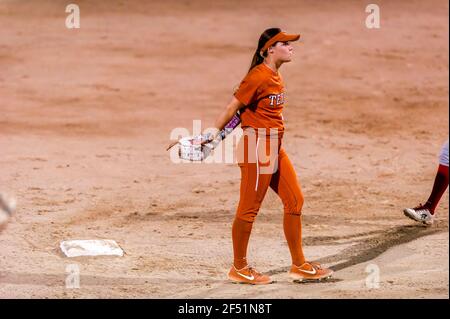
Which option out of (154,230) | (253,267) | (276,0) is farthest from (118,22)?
(253,267)

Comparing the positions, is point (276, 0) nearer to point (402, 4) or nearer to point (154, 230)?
point (402, 4)

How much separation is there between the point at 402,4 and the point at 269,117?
44.6 ft

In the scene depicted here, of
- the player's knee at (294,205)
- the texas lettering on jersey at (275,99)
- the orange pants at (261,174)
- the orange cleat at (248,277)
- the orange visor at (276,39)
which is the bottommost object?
the orange cleat at (248,277)

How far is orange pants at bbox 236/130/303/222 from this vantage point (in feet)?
21.9

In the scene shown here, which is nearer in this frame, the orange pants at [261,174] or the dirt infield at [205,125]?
the orange pants at [261,174]

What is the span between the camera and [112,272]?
7.14 meters

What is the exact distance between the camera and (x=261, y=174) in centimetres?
669

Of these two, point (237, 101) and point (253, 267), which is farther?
point (253, 267)

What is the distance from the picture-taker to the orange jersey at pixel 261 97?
6.57 m

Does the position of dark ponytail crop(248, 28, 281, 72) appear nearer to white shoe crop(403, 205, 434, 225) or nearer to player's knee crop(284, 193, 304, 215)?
player's knee crop(284, 193, 304, 215)

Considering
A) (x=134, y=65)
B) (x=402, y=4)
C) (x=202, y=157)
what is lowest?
(x=202, y=157)

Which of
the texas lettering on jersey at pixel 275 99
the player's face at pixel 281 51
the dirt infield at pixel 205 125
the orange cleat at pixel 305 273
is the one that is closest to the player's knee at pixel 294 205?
the orange cleat at pixel 305 273

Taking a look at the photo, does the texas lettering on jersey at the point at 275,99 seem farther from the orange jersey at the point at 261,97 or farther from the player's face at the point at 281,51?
the player's face at the point at 281,51

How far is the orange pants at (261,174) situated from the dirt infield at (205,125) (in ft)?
1.91
